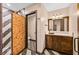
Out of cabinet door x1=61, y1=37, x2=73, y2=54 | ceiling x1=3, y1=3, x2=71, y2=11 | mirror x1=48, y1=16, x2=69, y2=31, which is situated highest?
ceiling x1=3, y1=3, x2=71, y2=11

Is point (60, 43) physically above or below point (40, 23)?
below

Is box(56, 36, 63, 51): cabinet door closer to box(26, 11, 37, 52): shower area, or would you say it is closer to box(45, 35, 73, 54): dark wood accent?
box(45, 35, 73, 54): dark wood accent

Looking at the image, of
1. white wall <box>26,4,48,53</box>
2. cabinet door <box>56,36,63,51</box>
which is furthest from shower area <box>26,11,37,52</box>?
cabinet door <box>56,36,63,51</box>

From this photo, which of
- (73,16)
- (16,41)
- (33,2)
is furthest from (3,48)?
(73,16)

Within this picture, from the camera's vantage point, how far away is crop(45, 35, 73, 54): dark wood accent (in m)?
1.76

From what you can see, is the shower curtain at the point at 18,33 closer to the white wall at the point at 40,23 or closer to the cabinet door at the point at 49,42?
the white wall at the point at 40,23

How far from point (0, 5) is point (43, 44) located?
844 millimetres

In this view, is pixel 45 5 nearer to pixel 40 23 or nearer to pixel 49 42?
pixel 40 23

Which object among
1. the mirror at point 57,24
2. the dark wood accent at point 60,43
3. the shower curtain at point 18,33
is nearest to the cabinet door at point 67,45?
the dark wood accent at point 60,43

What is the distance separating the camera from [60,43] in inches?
70.5

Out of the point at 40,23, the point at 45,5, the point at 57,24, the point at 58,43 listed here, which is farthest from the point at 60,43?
the point at 45,5

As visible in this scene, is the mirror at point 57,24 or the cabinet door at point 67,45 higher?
the mirror at point 57,24

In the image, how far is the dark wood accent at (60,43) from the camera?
69.2 inches
